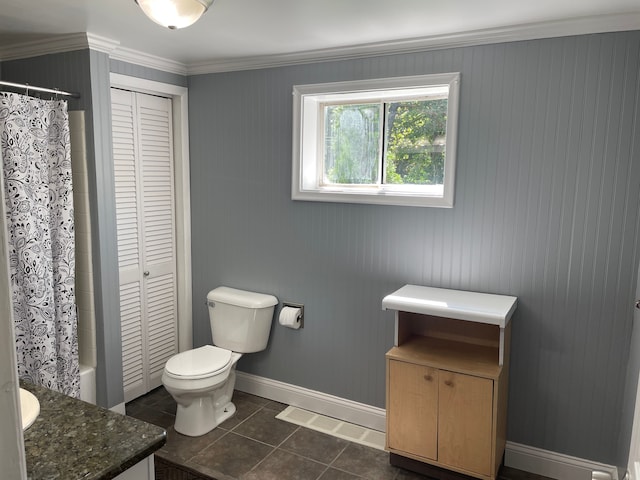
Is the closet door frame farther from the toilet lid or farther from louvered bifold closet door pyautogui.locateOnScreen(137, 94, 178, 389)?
the toilet lid

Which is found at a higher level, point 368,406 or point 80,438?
point 80,438

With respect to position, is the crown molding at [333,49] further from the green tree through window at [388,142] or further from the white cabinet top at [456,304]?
the white cabinet top at [456,304]


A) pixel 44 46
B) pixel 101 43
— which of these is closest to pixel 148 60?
pixel 101 43

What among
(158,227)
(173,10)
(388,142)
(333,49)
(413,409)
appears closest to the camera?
(173,10)

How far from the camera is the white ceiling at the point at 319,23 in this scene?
2203 mm

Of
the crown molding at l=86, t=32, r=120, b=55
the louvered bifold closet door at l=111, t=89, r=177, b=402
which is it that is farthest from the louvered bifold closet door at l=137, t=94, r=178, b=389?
the crown molding at l=86, t=32, r=120, b=55

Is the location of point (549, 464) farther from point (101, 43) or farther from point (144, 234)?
point (101, 43)

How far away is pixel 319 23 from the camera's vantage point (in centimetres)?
248

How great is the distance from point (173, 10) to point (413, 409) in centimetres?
208

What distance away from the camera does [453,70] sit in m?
2.69

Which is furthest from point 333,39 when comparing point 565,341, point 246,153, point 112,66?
point 565,341

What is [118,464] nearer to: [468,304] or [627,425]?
[468,304]

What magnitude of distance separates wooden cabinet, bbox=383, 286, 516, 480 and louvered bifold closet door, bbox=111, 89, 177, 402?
1.72 meters

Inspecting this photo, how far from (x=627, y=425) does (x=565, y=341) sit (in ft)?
1.59
